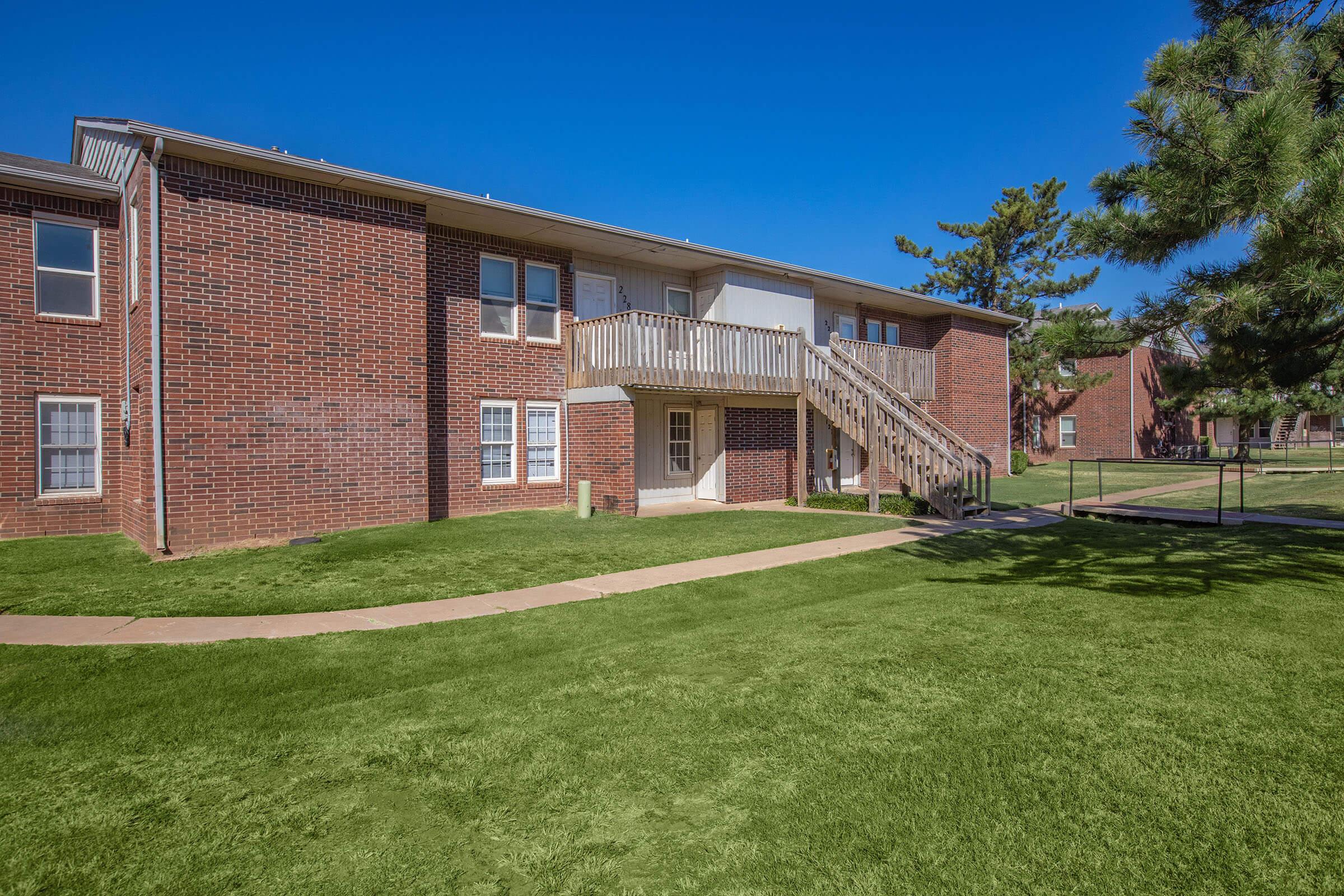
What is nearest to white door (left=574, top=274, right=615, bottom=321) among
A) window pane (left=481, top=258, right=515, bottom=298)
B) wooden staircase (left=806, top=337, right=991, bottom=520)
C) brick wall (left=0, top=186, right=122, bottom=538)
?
window pane (left=481, top=258, right=515, bottom=298)

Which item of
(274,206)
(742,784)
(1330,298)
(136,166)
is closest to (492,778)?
(742,784)

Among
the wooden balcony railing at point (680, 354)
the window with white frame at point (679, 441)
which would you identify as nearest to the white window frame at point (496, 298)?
the wooden balcony railing at point (680, 354)

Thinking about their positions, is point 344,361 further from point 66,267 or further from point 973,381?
point 973,381

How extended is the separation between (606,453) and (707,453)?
3363 mm

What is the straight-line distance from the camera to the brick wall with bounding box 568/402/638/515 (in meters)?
14.5

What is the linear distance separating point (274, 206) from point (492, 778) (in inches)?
425

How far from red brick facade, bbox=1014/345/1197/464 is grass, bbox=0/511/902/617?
2311cm

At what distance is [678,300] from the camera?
59.4ft

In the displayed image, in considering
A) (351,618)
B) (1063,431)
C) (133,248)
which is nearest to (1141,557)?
(351,618)

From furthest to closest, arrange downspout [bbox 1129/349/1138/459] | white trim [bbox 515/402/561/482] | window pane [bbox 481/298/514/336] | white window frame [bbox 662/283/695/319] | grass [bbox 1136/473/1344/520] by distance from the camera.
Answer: downspout [bbox 1129/349/1138/459] → white window frame [bbox 662/283/695/319] → white trim [bbox 515/402/561/482] → window pane [bbox 481/298/514/336] → grass [bbox 1136/473/1344/520]

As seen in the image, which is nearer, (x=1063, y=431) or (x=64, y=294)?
(x=64, y=294)

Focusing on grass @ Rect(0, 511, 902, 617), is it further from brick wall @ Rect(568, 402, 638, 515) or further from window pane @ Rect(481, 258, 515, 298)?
window pane @ Rect(481, 258, 515, 298)

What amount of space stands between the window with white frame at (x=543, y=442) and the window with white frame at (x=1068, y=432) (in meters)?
27.1

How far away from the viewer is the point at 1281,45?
7.02 m
